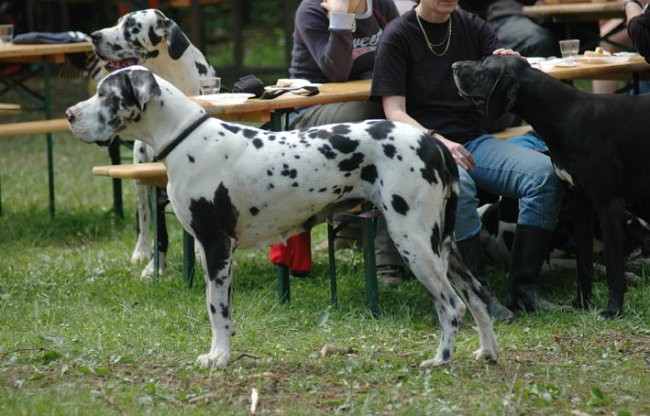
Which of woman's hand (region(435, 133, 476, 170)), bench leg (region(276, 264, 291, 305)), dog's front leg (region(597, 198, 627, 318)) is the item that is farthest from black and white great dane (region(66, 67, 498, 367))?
bench leg (region(276, 264, 291, 305))

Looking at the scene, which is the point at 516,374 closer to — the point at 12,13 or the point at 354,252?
the point at 354,252

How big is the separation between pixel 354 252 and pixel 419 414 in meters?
3.10

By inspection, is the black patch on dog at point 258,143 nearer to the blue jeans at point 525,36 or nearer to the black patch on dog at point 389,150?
the black patch on dog at point 389,150

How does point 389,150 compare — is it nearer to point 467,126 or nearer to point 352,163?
point 352,163

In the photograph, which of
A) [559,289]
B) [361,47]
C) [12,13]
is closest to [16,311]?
[361,47]

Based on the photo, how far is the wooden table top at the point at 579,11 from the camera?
8.44 metres

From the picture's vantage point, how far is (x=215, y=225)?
457 cm

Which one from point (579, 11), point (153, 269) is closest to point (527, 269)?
point (153, 269)

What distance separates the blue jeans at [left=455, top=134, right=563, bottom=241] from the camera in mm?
5488

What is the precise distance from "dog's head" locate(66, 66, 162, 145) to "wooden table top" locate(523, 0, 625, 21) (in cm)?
480

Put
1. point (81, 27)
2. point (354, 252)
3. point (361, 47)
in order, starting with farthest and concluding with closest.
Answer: point (81, 27)
point (354, 252)
point (361, 47)

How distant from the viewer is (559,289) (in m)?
6.17

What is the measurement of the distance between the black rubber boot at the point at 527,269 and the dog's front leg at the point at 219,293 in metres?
1.65

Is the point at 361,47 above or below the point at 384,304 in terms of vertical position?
above
